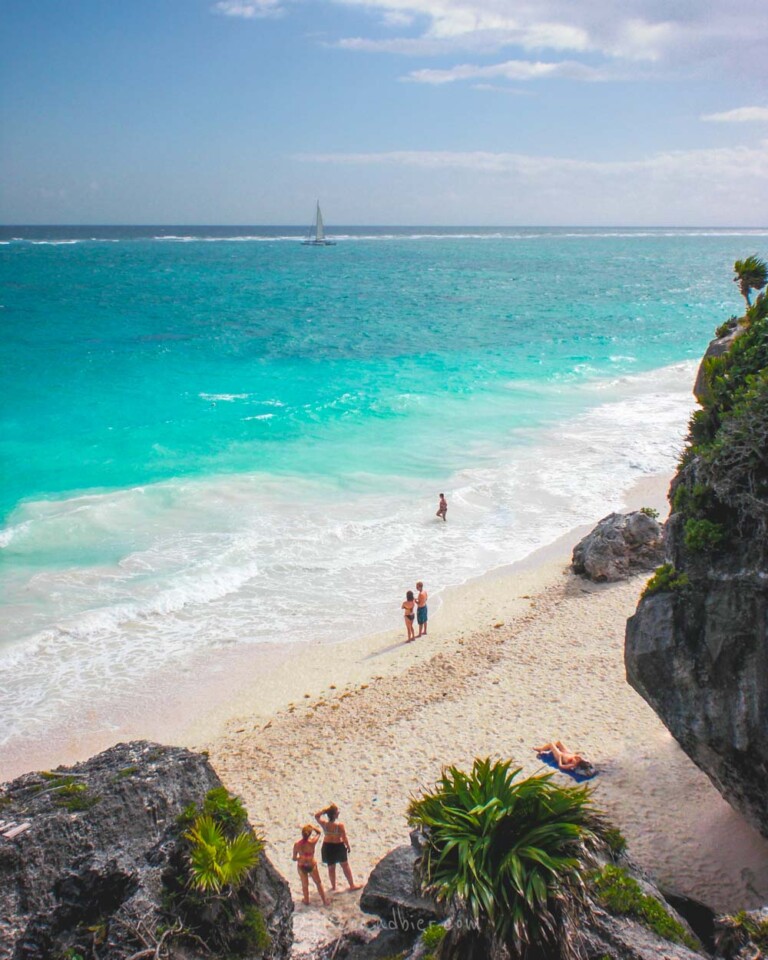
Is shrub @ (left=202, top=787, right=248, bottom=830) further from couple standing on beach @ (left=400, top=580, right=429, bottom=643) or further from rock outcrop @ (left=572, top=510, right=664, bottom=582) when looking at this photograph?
rock outcrop @ (left=572, top=510, right=664, bottom=582)

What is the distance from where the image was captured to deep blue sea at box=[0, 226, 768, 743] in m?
19.2

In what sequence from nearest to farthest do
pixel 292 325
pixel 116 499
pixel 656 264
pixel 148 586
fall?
1. pixel 148 586
2. pixel 116 499
3. pixel 292 325
4. pixel 656 264

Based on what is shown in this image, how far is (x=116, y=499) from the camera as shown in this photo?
88.4 feet

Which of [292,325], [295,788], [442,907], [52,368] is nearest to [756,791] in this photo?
[442,907]

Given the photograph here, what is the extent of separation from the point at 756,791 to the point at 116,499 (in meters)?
23.2

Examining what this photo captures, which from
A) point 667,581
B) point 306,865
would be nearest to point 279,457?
point 306,865

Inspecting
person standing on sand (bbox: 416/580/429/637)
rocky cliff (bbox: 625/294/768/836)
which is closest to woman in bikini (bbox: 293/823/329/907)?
rocky cliff (bbox: 625/294/768/836)

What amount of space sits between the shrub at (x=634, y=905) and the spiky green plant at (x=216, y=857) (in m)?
3.07

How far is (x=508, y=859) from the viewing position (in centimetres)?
609

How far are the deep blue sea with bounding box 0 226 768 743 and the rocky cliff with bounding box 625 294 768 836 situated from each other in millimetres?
10427

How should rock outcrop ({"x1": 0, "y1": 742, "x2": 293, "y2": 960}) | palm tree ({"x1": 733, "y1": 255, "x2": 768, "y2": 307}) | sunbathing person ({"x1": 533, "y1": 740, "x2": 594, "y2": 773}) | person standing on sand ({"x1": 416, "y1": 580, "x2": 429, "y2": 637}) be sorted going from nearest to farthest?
rock outcrop ({"x1": 0, "y1": 742, "x2": 293, "y2": 960}) → sunbathing person ({"x1": 533, "y1": 740, "x2": 594, "y2": 773}) → palm tree ({"x1": 733, "y1": 255, "x2": 768, "y2": 307}) → person standing on sand ({"x1": 416, "y1": 580, "x2": 429, "y2": 637})

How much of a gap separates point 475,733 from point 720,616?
6342 millimetres

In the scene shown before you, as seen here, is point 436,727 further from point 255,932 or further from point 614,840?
point 255,932

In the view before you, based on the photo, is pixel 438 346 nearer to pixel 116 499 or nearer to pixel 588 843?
pixel 116 499
